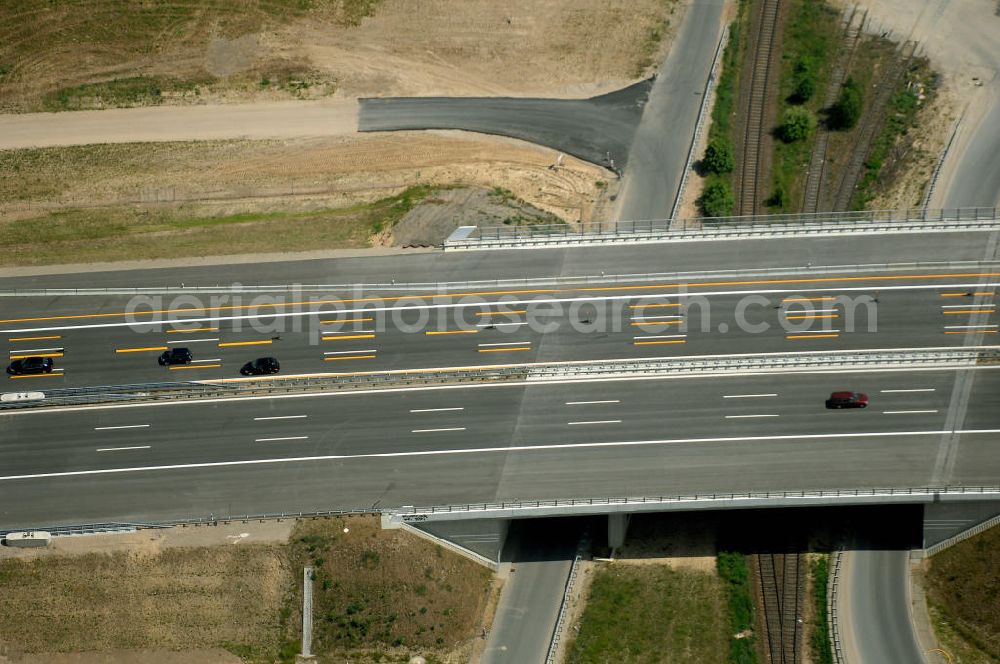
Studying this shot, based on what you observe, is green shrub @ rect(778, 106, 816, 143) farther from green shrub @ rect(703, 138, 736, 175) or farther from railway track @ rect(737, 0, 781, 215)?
green shrub @ rect(703, 138, 736, 175)

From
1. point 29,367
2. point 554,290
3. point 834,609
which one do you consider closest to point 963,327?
point 834,609

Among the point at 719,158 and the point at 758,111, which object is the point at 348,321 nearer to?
the point at 719,158

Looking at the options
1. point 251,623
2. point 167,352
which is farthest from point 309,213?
point 251,623

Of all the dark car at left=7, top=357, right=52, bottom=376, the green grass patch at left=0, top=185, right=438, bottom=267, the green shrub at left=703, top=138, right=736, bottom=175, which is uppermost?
the green shrub at left=703, top=138, right=736, bottom=175

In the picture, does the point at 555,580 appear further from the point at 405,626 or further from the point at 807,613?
the point at 807,613

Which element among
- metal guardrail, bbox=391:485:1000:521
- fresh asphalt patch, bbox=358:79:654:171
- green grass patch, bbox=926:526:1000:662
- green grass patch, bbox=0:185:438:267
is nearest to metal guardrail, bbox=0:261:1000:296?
green grass patch, bbox=0:185:438:267

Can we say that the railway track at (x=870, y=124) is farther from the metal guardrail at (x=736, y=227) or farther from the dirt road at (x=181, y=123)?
the dirt road at (x=181, y=123)
